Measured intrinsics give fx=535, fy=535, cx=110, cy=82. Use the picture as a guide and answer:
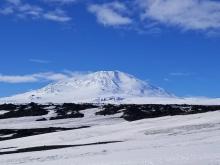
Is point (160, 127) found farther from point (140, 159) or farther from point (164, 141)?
point (140, 159)

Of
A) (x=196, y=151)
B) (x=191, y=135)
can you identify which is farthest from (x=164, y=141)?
(x=196, y=151)

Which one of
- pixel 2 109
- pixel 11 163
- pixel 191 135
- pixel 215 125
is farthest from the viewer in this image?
pixel 2 109

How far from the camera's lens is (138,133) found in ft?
151

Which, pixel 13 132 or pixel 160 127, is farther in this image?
pixel 13 132

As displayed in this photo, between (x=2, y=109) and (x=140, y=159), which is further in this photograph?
(x=2, y=109)

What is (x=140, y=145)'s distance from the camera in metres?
36.2

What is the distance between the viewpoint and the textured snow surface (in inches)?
1075

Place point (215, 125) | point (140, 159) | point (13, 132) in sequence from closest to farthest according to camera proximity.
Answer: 1. point (140, 159)
2. point (215, 125)
3. point (13, 132)

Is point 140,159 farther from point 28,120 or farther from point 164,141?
Answer: point 28,120

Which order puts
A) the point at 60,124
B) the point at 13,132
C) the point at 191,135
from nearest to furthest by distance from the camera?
the point at 191,135, the point at 13,132, the point at 60,124

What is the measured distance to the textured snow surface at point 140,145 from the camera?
27.3 metres

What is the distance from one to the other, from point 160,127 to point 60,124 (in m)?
24.3

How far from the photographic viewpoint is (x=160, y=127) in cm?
4878

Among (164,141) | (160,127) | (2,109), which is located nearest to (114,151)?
(164,141)
